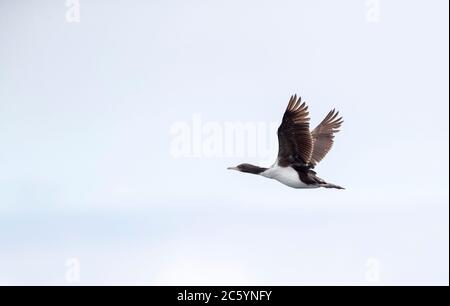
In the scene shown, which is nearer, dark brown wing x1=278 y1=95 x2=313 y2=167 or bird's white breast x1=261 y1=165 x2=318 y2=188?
dark brown wing x1=278 y1=95 x2=313 y2=167

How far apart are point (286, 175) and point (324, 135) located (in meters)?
3.55

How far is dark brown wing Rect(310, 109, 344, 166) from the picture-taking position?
103 feet

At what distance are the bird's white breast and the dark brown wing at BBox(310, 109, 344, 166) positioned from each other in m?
2.01

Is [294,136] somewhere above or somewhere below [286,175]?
above

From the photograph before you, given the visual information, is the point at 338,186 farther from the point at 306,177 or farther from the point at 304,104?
the point at 304,104

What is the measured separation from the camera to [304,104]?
2778 cm

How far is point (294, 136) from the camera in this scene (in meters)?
28.3

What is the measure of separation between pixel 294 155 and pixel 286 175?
2.59 feet

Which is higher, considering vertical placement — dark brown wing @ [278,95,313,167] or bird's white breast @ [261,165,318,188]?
dark brown wing @ [278,95,313,167]

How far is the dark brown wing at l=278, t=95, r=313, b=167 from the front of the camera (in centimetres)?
2777

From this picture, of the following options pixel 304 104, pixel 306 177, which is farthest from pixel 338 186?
pixel 304 104

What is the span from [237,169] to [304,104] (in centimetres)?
355

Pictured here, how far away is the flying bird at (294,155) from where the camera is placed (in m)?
27.8

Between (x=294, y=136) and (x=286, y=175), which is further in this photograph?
(x=286, y=175)
